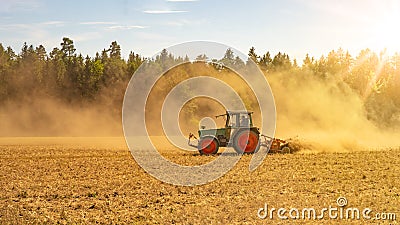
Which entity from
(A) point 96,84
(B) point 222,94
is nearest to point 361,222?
(B) point 222,94

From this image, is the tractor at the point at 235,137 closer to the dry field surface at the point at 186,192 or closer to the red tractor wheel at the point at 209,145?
the red tractor wheel at the point at 209,145

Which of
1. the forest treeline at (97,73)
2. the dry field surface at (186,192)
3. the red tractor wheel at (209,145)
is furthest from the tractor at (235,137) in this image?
the forest treeline at (97,73)

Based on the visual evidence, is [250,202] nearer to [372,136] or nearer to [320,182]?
[320,182]

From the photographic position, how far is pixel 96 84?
69125mm

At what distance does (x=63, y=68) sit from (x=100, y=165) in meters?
55.9

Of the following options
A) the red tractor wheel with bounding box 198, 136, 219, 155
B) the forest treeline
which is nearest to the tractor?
the red tractor wheel with bounding box 198, 136, 219, 155

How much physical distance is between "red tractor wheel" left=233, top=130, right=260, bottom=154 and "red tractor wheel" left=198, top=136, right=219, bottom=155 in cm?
99

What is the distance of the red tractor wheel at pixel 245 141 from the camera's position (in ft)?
77.1

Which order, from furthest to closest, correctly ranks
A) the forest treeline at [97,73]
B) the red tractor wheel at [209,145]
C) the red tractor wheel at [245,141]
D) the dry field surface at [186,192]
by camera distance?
1. the forest treeline at [97,73]
2. the red tractor wheel at [209,145]
3. the red tractor wheel at [245,141]
4. the dry field surface at [186,192]

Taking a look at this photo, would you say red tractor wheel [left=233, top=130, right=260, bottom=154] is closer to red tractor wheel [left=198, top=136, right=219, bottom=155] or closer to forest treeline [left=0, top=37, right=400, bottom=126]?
red tractor wheel [left=198, top=136, right=219, bottom=155]

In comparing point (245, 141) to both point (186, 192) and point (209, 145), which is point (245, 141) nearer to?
point (209, 145)

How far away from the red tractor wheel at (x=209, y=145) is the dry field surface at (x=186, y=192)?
9.06 feet

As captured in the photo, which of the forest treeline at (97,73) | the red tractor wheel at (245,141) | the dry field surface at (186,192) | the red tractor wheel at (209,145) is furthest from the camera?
the forest treeline at (97,73)

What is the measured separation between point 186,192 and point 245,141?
32.1 feet
